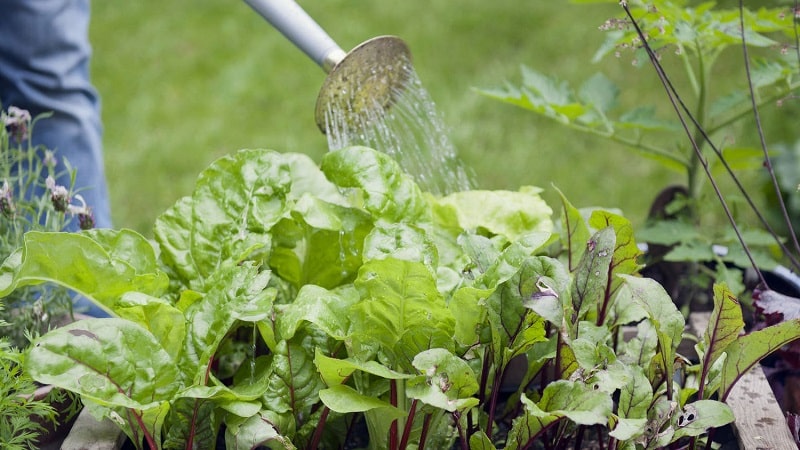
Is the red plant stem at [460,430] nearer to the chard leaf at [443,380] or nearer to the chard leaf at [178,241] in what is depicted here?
the chard leaf at [443,380]

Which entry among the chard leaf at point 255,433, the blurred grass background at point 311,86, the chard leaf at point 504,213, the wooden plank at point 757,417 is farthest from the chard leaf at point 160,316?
the blurred grass background at point 311,86

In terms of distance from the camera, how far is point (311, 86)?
3865mm

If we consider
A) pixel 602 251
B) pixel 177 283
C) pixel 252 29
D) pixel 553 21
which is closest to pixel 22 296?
pixel 177 283

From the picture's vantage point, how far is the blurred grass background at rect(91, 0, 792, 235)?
10.6ft

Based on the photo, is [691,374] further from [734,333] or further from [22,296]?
[22,296]

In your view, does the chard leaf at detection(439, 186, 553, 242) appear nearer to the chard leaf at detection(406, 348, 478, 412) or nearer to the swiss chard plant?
the swiss chard plant

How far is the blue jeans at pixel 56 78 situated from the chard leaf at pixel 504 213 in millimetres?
1130

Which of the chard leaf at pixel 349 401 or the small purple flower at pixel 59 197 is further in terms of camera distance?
the small purple flower at pixel 59 197

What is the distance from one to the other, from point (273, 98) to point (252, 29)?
69 centimetres

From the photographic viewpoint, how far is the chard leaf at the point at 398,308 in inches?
39.9

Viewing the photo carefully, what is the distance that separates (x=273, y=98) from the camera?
3771 mm

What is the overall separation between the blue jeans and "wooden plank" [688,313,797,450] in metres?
1.54

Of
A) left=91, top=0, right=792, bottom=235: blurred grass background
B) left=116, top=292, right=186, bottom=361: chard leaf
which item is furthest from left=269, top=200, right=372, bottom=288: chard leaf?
left=91, top=0, right=792, bottom=235: blurred grass background

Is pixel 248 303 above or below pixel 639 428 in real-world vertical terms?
above
